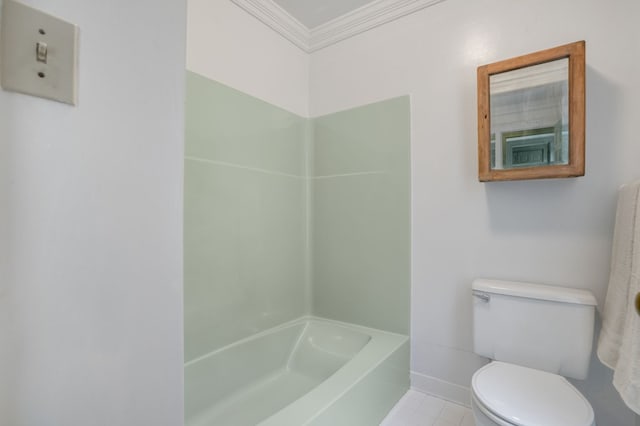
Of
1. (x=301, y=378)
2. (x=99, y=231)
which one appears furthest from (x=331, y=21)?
(x=301, y=378)

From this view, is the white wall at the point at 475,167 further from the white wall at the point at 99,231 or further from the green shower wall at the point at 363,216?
the white wall at the point at 99,231

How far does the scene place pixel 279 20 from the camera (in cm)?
204

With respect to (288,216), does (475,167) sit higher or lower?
higher

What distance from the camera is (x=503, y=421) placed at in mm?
1038

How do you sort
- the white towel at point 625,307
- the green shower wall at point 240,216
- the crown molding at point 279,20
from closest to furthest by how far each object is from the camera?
the white towel at point 625,307 < the green shower wall at point 240,216 < the crown molding at point 279,20

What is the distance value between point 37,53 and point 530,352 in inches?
76.8

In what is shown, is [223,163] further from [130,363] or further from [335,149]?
[130,363]

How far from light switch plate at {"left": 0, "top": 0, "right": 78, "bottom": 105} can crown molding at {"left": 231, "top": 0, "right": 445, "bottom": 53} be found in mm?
1653

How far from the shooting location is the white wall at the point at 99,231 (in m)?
0.43

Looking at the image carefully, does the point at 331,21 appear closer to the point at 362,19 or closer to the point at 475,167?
the point at 362,19

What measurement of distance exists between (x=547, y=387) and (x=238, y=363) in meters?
1.50

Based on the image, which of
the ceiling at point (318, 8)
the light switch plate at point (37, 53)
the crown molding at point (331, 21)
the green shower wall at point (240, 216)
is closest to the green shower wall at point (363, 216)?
the green shower wall at point (240, 216)

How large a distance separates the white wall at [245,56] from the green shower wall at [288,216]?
0.09 m

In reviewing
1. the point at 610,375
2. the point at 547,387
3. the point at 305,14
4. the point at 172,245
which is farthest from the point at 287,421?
the point at 305,14
